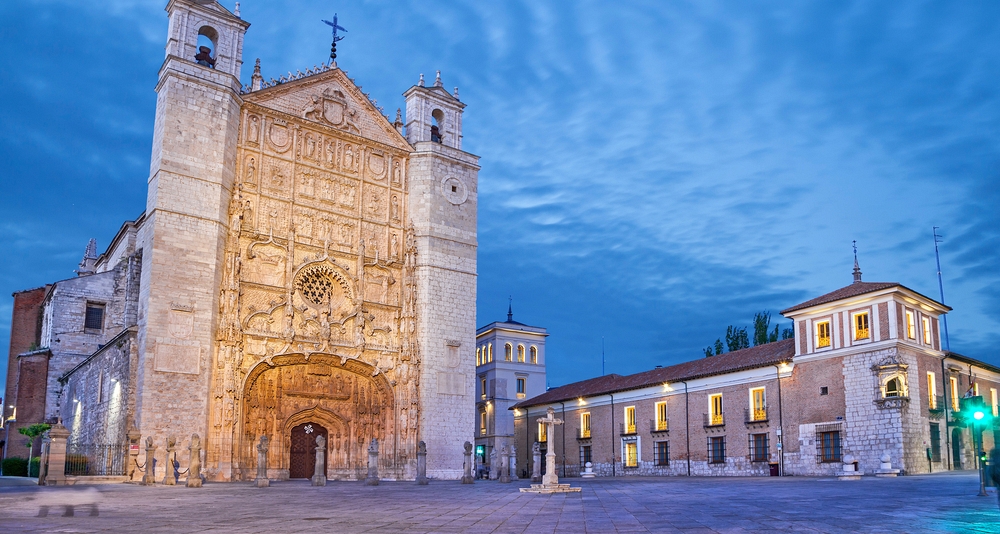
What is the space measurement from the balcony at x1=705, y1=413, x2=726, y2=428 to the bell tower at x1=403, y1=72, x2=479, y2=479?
38.3 ft

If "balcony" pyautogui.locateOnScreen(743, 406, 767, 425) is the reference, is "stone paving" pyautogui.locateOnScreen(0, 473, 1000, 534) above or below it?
below

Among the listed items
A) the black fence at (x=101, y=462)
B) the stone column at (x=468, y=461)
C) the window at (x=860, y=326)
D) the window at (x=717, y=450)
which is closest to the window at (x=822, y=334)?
the window at (x=860, y=326)

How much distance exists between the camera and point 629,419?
44.3 m

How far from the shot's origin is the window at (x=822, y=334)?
34281 millimetres

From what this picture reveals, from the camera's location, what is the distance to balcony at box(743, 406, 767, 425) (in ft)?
119

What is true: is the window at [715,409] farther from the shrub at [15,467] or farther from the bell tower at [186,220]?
the shrub at [15,467]

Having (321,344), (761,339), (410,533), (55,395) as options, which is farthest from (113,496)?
(761,339)

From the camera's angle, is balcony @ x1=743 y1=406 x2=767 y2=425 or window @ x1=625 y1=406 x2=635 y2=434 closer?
balcony @ x1=743 y1=406 x2=767 y2=425

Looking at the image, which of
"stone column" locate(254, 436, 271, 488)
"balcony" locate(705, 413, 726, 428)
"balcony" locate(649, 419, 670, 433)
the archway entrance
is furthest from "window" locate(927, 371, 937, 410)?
"stone column" locate(254, 436, 271, 488)

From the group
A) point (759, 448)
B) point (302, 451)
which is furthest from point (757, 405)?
point (302, 451)

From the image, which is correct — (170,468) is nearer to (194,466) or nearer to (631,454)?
(194,466)

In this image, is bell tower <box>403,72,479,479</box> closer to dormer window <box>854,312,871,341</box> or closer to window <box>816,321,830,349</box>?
window <box>816,321,830,349</box>

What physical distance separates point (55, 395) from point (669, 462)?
3056cm

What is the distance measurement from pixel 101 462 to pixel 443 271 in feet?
52.6
